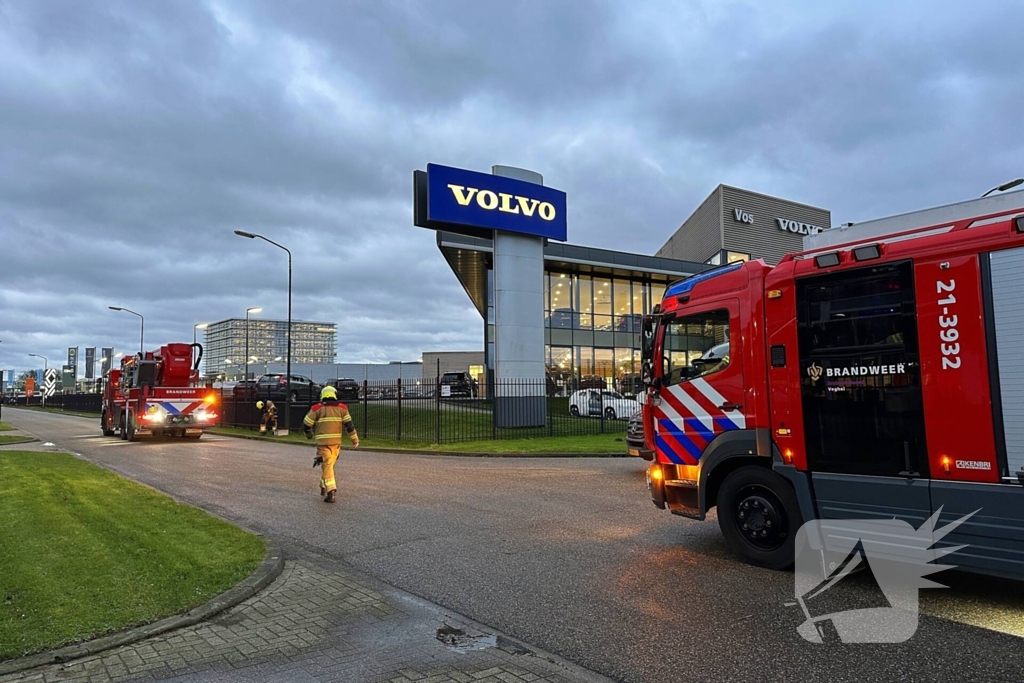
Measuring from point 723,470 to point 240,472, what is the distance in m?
11.0

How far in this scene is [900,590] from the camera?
5.36 meters

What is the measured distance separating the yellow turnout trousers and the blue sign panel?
40.4 feet

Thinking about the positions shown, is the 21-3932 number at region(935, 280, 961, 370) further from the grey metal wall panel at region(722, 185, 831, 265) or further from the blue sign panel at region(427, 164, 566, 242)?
the grey metal wall panel at region(722, 185, 831, 265)

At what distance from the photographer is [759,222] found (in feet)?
131

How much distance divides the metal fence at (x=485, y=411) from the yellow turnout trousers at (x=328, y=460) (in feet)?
32.9

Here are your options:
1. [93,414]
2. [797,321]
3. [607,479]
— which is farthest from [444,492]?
[93,414]

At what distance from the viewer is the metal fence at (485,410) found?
21734mm

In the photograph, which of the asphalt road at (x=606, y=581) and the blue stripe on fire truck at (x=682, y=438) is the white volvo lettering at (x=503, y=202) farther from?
the blue stripe on fire truck at (x=682, y=438)

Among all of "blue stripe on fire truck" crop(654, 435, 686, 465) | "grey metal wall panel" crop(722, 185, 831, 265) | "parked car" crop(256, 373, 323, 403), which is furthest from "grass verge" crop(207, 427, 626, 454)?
"grey metal wall panel" crop(722, 185, 831, 265)

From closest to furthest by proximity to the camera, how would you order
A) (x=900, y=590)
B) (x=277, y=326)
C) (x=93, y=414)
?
(x=900, y=590) → (x=93, y=414) → (x=277, y=326)

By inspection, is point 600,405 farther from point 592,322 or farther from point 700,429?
point 700,429

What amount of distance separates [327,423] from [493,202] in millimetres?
13584

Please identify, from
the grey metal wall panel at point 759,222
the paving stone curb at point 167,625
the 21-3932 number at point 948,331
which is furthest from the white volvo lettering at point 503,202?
the grey metal wall panel at point 759,222

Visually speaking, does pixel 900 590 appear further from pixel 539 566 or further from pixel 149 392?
pixel 149 392
